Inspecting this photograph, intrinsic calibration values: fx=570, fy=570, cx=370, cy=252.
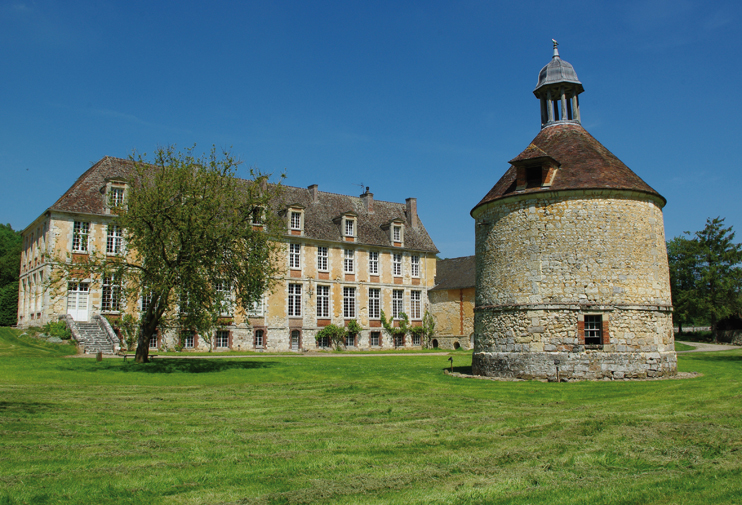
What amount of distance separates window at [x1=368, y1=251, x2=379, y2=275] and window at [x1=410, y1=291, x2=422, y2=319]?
11.6ft

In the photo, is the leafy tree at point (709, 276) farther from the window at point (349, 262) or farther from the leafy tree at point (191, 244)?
the leafy tree at point (191, 244)

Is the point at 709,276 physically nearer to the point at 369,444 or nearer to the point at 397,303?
the point at 397,303

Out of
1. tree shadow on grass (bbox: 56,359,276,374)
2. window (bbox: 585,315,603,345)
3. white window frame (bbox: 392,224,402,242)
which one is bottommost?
tree shadow on grass (bbox: 56,359,276,374)

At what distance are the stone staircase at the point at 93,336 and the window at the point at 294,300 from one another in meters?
11.8

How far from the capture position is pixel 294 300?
3769 centimetres

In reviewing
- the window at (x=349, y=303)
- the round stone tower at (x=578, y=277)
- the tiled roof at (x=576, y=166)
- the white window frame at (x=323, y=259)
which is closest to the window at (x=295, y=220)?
the white window frame at (x=323, y=259)

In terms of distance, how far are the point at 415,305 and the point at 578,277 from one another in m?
26.7

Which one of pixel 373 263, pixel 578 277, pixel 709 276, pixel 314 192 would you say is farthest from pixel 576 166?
pixel 709 276

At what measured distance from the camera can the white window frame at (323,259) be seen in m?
38.8

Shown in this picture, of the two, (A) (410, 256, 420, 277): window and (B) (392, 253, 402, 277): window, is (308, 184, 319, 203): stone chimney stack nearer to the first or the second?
(B) (392, 253, 402, 277): window

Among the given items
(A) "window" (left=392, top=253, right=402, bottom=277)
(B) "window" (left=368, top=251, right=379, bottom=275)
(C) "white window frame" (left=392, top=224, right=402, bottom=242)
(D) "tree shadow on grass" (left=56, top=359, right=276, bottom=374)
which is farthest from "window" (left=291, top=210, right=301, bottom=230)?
(D) "tree shadow on grass" (left=56, top=359, right=276, bottom=374)

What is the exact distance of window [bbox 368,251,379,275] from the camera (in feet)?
134

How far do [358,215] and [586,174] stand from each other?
26.4 metres

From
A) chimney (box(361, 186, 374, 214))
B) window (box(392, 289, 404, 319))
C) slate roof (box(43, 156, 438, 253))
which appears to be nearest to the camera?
slate roof (box(43, 156, 438, 253))
